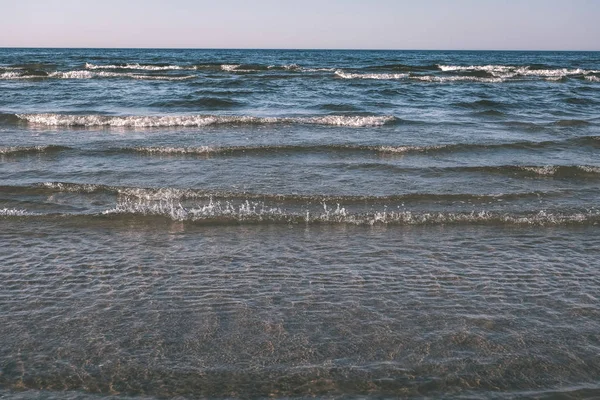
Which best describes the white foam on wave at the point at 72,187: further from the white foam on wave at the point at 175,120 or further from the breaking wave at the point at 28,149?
the white foam on wave at the point at 175,120

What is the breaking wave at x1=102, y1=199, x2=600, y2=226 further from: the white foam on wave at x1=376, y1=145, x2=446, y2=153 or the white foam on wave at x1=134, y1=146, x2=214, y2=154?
A: the white foam on wave at x1=376, y1=145, x2=446, y2=153

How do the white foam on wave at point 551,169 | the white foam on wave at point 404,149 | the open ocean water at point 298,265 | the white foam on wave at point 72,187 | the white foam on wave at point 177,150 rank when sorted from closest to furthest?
the open ocean water at point 298,265 → the white foam on wave at point 72,187 → the white foam on wave at point 551,169 → the white foam on wave at point 177,150 → the white foam on wave at point 404,149

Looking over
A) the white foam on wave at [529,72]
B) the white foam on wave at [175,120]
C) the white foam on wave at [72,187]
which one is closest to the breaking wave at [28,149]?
the white foam on wave at [72,187]

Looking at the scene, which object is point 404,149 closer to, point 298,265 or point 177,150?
point 177,150

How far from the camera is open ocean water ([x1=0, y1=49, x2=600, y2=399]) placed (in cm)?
440

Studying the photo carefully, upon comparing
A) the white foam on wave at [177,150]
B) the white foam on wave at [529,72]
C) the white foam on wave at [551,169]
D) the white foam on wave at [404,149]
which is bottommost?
the white foam on wave at [551,169]

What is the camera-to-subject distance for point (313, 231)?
801cm

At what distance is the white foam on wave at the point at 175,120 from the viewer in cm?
1755

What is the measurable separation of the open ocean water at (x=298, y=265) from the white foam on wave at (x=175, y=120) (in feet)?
5.79

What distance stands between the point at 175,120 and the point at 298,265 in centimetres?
1236

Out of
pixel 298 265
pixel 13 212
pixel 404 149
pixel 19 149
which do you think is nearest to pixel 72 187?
pixel 13 212

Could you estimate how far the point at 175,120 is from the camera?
17875 millimetres

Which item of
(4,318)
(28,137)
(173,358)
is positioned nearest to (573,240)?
(173,358)

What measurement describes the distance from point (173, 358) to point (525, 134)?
1449cm
